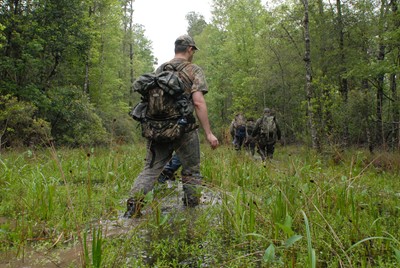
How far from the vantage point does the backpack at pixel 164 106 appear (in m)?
3.78

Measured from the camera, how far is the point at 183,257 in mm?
2451

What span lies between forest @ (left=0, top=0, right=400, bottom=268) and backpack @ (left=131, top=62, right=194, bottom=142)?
602 millimetres

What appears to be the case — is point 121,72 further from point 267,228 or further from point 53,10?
point 267,228

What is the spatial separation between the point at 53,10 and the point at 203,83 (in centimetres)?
1744

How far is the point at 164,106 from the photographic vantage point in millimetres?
3822

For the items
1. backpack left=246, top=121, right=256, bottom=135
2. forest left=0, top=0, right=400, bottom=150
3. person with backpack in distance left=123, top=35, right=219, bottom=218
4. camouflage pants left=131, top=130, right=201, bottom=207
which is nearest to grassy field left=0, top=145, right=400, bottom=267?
camouflage pants left=131, top=130, right=201, bottom=207

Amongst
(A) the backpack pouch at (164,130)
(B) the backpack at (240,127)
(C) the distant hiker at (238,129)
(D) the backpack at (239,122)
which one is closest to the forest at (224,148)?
(A) the backpack pouch at (164,130)

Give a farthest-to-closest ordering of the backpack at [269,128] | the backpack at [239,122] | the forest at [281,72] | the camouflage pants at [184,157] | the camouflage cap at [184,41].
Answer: the forest at [281,72] < the backpack at [239,122] < the backpack at [269,128] < the camouflage cap at [184,41] < the camouflage pants at [184,157]

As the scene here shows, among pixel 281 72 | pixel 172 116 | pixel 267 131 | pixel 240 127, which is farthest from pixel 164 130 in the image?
pixel 281 72

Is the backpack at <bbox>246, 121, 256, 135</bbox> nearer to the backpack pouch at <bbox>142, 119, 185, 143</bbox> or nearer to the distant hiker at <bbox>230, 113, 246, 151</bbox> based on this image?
the distant hiker at <bbox>230, 113, 246, 151</bbox>

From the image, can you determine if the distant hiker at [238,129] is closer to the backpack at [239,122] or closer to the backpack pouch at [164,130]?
the backpack at [239,122]

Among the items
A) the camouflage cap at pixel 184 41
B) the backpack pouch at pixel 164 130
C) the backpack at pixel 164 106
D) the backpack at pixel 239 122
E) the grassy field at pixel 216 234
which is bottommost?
the grassy field at pixel 216 234

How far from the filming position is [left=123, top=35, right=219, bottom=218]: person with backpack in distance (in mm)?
3797

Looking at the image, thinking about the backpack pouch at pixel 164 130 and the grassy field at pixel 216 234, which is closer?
the grassy field at pixel 216 234
